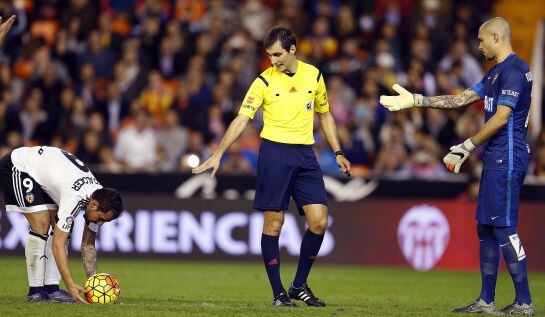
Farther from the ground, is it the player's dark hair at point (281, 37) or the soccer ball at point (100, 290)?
the player's dark hair at point (281, 37)

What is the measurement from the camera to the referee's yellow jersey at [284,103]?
35.5 feet

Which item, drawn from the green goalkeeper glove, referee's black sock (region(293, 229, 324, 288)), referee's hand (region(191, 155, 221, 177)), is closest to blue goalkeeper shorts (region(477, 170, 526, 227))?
the green goalkeeper glove

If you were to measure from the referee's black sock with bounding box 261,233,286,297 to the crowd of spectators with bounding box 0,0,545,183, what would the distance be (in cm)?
808

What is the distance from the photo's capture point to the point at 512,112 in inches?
409

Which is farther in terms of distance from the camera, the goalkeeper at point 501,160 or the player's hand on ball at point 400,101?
the player's hand on ball at point 400,101

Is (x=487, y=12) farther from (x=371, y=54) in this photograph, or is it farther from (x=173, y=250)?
(x=173, y=250)

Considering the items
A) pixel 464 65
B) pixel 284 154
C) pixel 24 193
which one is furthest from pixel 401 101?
pixel 464 65

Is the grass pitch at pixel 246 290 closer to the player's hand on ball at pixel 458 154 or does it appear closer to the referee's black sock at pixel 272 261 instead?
the referee's black sock at pixel 272 261

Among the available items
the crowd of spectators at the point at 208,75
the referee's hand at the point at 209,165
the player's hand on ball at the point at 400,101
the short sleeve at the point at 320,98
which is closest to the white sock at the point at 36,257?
the referee's hand at the point at 209,165

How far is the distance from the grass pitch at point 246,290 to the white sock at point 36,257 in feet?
0.87

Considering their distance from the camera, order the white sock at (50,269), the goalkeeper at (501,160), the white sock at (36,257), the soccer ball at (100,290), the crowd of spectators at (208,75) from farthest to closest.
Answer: the crowd of spectators at (208,75), the white sock at (50,269), the white sock at (36,257), the soccer ball at (100,290), the goalkeeper at (501,160)

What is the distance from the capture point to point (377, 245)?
18156 millimetres

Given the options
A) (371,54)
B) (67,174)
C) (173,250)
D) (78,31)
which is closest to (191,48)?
(78,31)

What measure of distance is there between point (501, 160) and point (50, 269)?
451 cm
